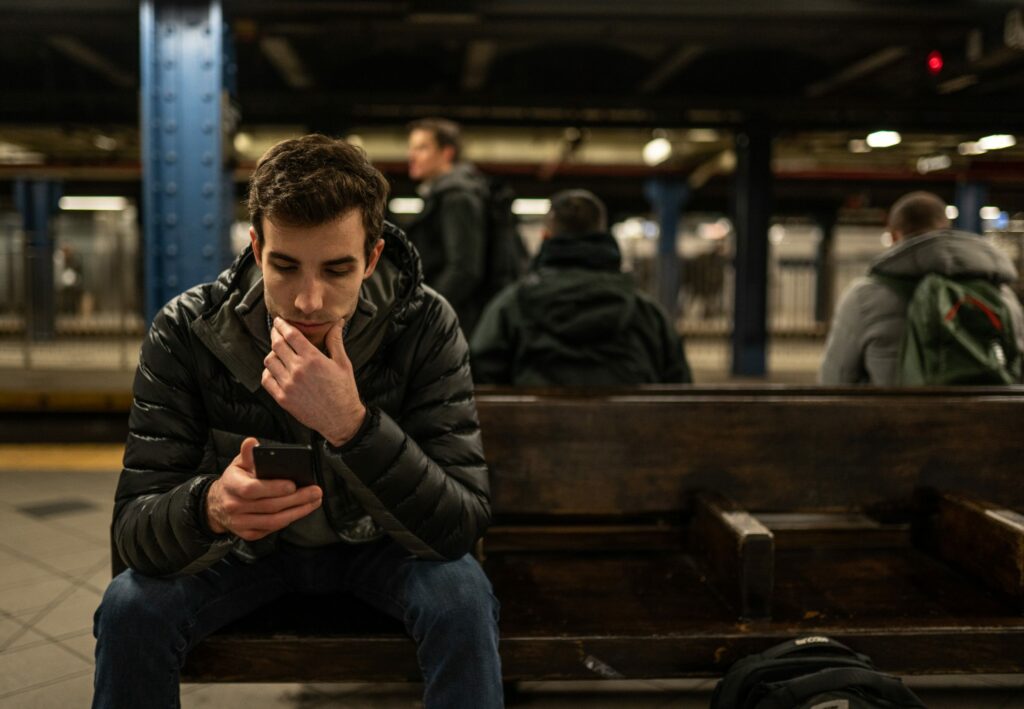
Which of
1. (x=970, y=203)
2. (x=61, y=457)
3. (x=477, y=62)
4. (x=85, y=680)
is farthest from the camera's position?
(x=970, y=203)

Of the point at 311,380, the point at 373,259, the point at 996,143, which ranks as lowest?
the point at 311,380

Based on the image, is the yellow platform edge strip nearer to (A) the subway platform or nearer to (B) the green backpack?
(A) the subway platform

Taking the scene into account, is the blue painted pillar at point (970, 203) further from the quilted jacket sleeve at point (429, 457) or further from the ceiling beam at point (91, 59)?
the quilted jacket sleeve at point (429, 457)

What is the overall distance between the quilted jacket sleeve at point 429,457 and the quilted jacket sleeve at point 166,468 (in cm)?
26

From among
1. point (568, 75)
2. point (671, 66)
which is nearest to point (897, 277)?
point (671, 66)

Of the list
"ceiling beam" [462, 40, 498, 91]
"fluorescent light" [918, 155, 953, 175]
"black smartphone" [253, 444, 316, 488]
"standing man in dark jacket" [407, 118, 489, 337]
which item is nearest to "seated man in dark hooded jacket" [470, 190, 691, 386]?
"standing man in dark jacket" [407, 118, 489, 337]

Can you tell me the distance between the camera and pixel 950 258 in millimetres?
3094

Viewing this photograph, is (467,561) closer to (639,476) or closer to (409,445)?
(409,445)

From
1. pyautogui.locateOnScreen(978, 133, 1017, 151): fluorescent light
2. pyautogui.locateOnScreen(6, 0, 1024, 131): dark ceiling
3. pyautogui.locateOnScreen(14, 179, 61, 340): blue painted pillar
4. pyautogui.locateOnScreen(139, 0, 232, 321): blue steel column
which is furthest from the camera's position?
pyautogui.locateOnScreen(978, 133, 1017, 151): fluorescent light

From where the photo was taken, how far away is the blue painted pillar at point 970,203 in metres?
14.9

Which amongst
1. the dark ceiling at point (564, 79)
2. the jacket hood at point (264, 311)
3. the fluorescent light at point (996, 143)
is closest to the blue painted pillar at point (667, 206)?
the dark ceiling at point (564, 79)

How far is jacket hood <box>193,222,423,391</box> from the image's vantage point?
66.5 inches

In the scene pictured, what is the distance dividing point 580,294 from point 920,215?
54.3 inches

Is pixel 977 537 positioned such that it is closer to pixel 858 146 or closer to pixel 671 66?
pixel 671 66
